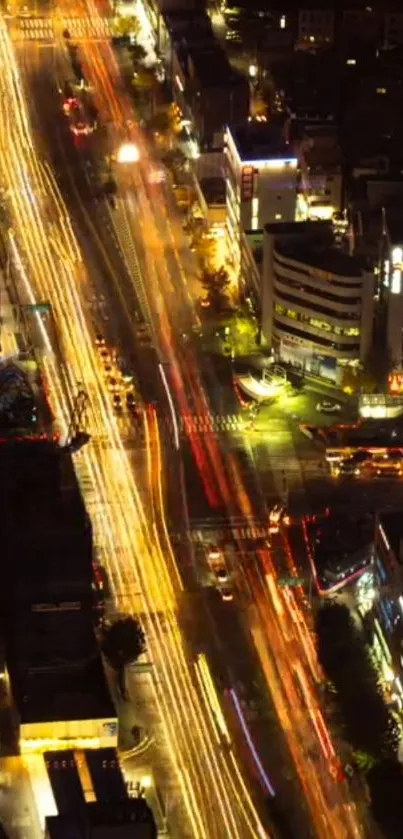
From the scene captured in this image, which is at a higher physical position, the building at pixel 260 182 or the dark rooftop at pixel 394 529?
the building at pixel 260 182

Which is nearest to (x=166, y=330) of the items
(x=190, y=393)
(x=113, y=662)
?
(x=190, y=393)

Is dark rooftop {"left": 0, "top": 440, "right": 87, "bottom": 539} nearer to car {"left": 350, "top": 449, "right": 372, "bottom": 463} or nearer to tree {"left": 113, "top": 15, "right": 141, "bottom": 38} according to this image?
car {"left": 350, "top": 449, "right": 372, "bottom": 463}

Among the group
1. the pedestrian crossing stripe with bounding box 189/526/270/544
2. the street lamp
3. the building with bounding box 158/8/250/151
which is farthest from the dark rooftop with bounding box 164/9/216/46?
the pedestrian crossing stripe with bounding box 189/526/270/544

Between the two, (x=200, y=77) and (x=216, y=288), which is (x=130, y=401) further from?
(x=200, y=77)

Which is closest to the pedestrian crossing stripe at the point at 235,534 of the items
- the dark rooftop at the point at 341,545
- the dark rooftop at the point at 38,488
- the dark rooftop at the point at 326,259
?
the dark rooftop at the point at 341,545

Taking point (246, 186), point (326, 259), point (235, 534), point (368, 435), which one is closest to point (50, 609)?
point (235, 534)

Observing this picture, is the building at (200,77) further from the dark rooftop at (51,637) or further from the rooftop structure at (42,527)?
the dark rooftop at (51,637)
